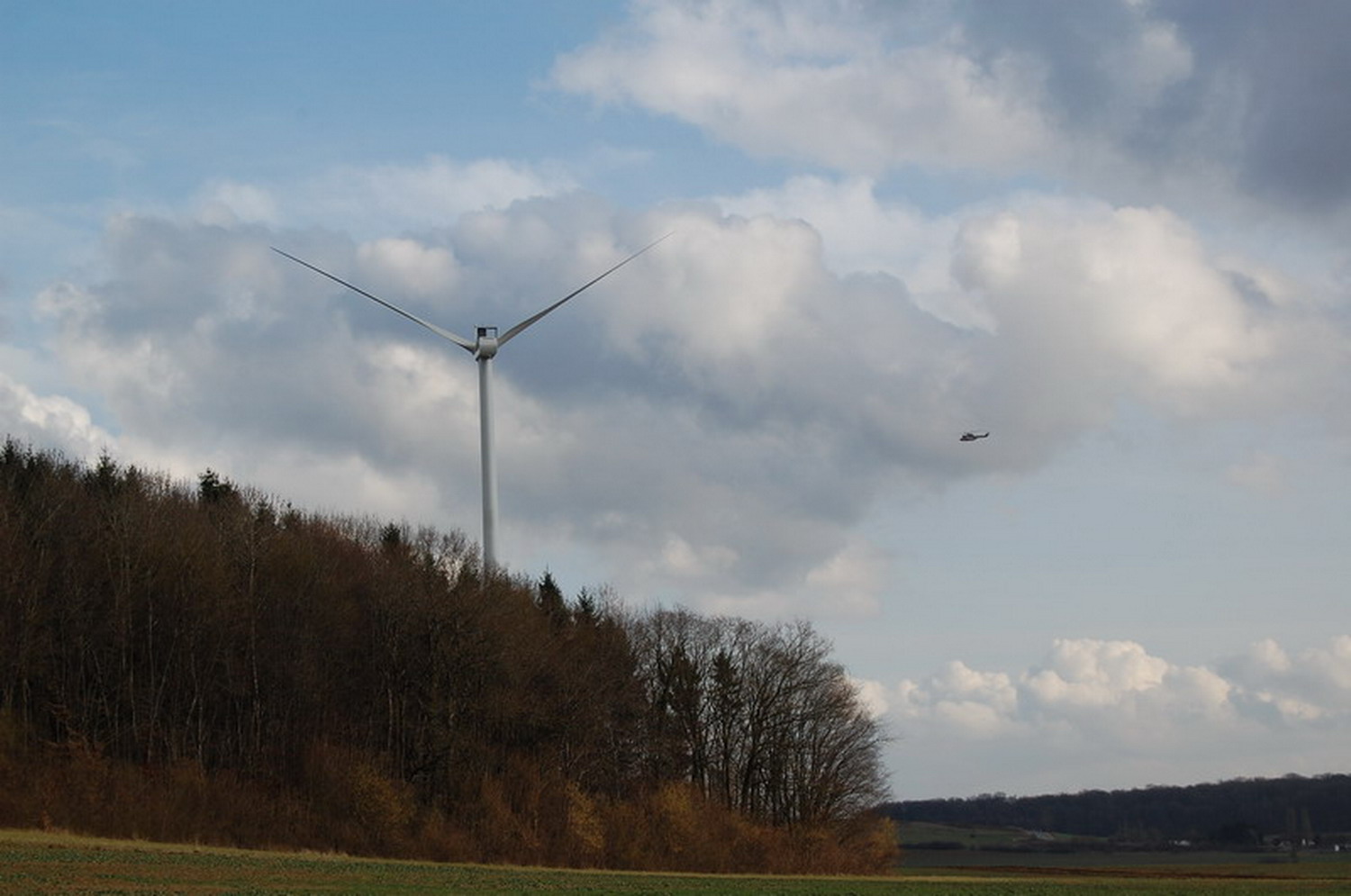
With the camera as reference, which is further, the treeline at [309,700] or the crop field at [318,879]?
the treeline at [309,700]

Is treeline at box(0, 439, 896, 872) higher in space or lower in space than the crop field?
higher

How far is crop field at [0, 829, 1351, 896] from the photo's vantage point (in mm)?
50094

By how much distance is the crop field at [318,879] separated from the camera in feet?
164

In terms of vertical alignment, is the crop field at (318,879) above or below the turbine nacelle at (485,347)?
below

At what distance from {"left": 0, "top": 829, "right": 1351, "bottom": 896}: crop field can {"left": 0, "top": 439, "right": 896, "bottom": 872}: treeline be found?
10062mm

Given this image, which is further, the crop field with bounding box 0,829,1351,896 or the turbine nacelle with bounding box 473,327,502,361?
the turbine nacelle with bounding box 473,327,502,361

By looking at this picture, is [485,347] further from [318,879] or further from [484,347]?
[318,879]

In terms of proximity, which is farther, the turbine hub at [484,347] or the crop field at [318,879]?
the turbine hub at [484,347]

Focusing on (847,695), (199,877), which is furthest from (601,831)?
(199,877)

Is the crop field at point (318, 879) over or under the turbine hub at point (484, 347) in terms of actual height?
under

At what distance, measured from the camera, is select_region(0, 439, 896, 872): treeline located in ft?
289

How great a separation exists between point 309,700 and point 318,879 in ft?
151

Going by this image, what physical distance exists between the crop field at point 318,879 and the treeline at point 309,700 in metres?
10.1

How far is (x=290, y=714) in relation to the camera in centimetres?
10262
